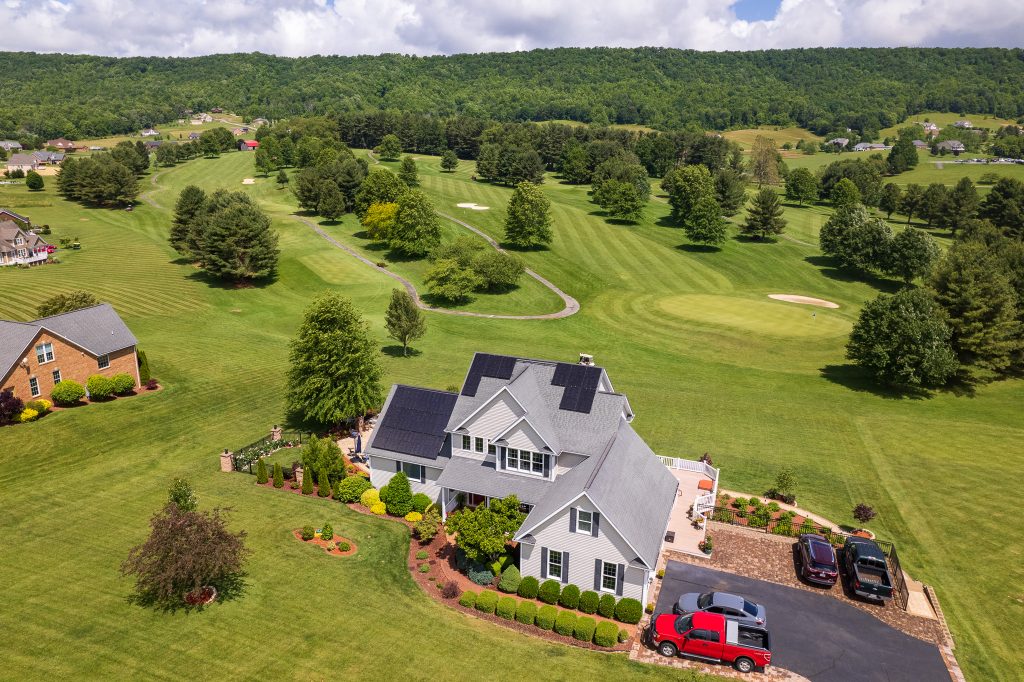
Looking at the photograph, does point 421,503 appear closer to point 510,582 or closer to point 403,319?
point 510,582

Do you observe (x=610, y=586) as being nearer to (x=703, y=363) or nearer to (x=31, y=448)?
(x=31, y=448)

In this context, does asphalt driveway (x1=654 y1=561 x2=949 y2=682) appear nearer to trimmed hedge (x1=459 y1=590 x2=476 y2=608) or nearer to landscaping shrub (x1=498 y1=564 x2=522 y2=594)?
landscaping shrub (x1=498 y1=564 x2=522 y2=594)

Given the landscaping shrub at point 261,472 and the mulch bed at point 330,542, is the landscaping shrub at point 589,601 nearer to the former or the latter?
the mulch bed at point 330,542

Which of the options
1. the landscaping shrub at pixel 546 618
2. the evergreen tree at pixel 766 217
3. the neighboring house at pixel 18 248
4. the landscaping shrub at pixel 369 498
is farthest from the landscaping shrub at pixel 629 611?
the evergreen tree at pixel 766 217

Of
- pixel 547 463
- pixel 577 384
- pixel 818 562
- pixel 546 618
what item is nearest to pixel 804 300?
pixel 577 384

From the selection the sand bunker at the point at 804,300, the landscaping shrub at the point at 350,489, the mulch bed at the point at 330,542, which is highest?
the sand bunker at the point at 804,300

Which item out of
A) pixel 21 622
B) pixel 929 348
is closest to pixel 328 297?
pixel 21 622
